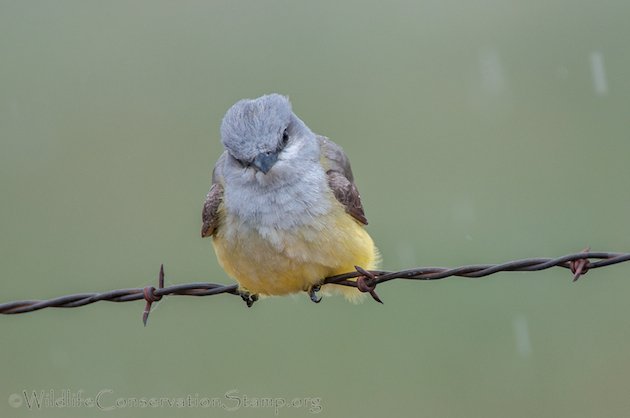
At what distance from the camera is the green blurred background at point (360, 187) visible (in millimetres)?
8727

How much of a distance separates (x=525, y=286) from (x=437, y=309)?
0.78 m

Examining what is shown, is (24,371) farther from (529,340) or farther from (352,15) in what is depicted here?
(352,15)

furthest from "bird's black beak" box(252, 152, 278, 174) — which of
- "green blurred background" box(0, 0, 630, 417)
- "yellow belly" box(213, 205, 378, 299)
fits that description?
"green blurred background" box(0, 0, 630, 417)

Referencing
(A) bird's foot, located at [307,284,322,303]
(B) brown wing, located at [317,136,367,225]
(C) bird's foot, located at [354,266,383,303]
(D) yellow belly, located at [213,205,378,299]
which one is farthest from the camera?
(B) brown wing, located at [317,136,367,225]

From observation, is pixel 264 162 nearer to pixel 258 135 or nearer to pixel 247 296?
pixel 258 135

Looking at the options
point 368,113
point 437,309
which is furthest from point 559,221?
point 368,113

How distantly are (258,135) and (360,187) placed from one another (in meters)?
4.36

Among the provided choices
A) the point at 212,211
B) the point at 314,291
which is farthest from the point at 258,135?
the point at 314,291

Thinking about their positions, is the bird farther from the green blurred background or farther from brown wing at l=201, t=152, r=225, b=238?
the green blurred background

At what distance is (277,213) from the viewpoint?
5.77 metres

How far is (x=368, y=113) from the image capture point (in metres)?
11.0

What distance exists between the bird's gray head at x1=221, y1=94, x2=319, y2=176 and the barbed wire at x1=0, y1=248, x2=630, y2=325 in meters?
0.68

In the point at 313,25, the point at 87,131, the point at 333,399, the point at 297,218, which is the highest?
the point at 313,25

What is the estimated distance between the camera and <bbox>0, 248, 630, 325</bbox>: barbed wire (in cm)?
478
